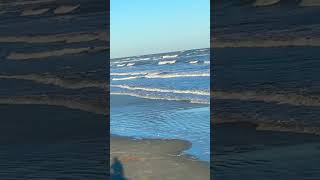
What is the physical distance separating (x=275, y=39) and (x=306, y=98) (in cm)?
20

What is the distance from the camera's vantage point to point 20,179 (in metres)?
1.42

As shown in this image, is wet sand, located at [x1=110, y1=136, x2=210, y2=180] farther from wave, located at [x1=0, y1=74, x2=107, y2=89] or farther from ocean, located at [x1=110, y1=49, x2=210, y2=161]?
wave, located at [x1=0, y1=74, x2=107, y2=89]

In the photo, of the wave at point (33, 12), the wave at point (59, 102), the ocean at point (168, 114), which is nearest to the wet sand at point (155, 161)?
the ocean at point (168, 114)

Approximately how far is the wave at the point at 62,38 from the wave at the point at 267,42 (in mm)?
397

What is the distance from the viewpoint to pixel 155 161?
7578mm

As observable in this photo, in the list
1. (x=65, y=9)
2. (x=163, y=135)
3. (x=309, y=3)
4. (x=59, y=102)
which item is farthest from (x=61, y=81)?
(x=163, y=135)

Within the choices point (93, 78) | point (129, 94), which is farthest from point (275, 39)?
point (129, 94)

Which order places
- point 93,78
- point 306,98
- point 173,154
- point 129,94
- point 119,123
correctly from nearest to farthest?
point 306,98 → point 93,78 → point 173,154 → point 119,123 → point 129,94

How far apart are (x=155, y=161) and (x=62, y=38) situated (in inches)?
252

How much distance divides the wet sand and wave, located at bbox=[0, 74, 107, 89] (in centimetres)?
393

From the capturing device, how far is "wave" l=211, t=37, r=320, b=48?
46.3 inches

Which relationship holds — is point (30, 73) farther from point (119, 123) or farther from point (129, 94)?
point (129, 94)

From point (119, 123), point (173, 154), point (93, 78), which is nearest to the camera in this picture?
point (93, 78)

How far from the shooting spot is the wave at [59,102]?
1.33 m
